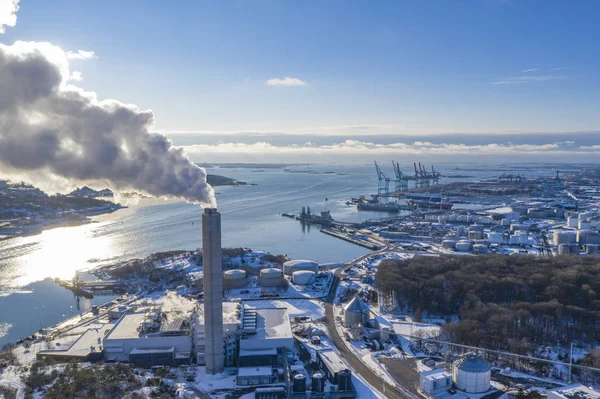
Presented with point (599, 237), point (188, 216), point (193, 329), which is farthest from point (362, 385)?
point (188, 216)

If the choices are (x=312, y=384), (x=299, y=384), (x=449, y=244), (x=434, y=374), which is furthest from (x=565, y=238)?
(x=299, y=384)

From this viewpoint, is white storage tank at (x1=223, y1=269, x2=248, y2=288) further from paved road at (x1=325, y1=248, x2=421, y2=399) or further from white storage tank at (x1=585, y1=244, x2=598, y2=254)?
white storage tank at (x1=585, y1=244, x2=598, y2=254)

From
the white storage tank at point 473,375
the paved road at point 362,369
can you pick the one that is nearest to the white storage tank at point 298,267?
the paved road at point 362,369

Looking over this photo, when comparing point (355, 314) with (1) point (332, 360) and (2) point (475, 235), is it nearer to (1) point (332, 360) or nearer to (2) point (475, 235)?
(1) point (332, 360)

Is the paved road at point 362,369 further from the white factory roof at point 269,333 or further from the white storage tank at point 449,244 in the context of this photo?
the white storage tank at point 449,244

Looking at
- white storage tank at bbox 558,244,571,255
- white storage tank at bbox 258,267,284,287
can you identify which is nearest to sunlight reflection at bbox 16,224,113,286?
white storage tank at bbox 258,267,284,287

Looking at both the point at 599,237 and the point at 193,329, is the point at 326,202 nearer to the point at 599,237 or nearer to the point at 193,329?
the point at 599,237
